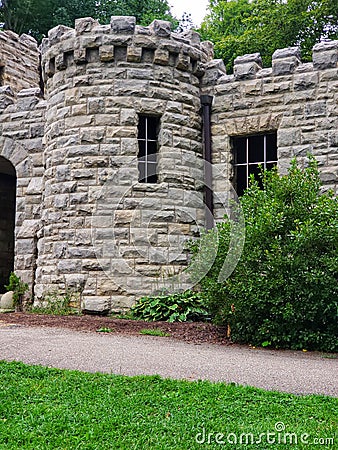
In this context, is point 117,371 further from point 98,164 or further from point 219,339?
point 98,164

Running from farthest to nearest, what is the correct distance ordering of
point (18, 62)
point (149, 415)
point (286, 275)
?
1. point (18, 62)
2. point (286, 275)
3. point (149, 415)

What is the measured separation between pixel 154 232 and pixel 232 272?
113 inches

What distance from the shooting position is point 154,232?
412 inches

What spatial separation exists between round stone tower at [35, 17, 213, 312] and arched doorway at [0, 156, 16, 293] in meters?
5.01

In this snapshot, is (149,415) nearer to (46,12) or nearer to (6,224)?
(6,224)

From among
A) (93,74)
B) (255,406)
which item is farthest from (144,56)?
(255,406)

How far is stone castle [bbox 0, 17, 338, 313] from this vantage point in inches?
411

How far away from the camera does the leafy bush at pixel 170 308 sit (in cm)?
971

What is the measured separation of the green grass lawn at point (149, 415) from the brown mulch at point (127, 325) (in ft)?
9.64

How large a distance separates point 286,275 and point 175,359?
2.14m

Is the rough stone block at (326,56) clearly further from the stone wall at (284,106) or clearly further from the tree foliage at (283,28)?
the tree foliage at (283,28)

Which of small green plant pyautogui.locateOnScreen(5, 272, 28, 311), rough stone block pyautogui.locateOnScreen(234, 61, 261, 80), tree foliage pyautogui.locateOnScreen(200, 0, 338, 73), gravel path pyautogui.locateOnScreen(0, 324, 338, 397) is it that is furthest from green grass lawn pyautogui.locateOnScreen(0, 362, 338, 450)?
tree foliage pyautogui.locateOnScreen(200, 0, 338, 73)

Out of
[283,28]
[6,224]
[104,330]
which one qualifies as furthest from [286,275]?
[283,28]

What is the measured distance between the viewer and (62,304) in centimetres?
1051
